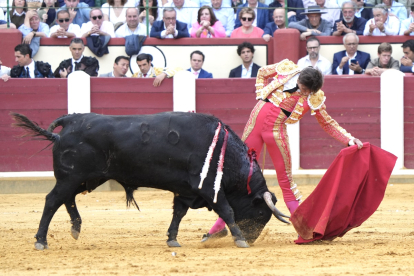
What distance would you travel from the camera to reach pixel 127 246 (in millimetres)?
4367

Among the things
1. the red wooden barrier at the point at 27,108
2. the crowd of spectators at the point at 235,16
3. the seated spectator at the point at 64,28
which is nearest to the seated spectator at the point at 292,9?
the crowd of spectators at the point at 235,16

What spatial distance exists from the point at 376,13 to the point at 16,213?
466 centimetres

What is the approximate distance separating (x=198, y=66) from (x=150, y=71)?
1.81 ft

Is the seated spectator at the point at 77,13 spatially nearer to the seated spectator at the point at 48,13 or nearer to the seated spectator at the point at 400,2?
the seated spectator at the point at 48,13

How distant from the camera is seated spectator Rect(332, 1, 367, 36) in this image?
8227mm

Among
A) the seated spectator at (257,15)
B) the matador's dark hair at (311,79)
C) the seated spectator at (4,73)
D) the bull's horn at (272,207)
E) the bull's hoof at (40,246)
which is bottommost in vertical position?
the bull's hoof at (40,246)

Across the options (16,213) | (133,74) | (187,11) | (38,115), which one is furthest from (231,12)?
(16,213)

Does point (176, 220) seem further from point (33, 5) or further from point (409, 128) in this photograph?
point (33, 5)

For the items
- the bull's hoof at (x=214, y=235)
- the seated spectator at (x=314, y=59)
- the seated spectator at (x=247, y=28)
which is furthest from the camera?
the seated spectator at (x=247, y=28)

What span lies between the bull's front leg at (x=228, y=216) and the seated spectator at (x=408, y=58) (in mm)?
4438

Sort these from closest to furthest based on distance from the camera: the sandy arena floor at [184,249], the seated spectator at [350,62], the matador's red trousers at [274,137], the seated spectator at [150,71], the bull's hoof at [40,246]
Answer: the sandy arena floor at [184,249]
the bull's hoof at [40,246]
the matador's red trousers at [274,137]
the seated spectator at [150,71]
the seated spectator at [350,62]

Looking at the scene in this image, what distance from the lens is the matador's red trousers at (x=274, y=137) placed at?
14.9ft

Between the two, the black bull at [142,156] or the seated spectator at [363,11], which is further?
the seated spectator at [363,11]

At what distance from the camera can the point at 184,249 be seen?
418 cm
